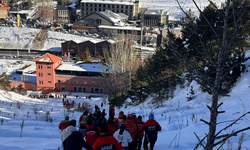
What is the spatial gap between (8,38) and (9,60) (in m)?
16.4

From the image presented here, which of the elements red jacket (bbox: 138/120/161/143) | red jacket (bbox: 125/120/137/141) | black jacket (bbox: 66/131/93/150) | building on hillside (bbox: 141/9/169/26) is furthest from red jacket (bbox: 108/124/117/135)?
building on hillside (bbox: 141/9/169/26)

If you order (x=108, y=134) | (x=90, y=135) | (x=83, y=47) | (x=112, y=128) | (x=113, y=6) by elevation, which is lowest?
(x=90, y=135)

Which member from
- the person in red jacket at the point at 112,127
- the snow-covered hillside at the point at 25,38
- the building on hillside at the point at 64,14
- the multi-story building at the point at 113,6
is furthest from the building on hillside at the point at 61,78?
the multi-story building at the point at 113,6

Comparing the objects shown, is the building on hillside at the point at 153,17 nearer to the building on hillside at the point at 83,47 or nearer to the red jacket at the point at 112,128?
the building on hillside at the point at 83,47

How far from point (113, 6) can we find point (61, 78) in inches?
1895

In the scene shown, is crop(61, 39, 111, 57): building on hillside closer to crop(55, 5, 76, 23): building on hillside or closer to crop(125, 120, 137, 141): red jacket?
crop(55, 5, 76, 23): building on hillside

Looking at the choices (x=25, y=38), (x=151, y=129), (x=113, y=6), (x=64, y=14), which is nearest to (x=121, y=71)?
(x=151, y=129)

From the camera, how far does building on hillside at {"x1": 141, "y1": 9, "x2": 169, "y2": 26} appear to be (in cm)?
6822

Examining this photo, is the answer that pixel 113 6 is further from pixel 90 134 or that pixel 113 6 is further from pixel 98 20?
pixel 90 134

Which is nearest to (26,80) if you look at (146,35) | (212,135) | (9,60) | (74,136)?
(9,60)

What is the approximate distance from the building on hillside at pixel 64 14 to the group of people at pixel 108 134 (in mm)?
72507

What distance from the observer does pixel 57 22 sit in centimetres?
7194

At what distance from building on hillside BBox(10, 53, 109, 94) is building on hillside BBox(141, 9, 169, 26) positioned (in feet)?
128

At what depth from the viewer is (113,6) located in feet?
250
